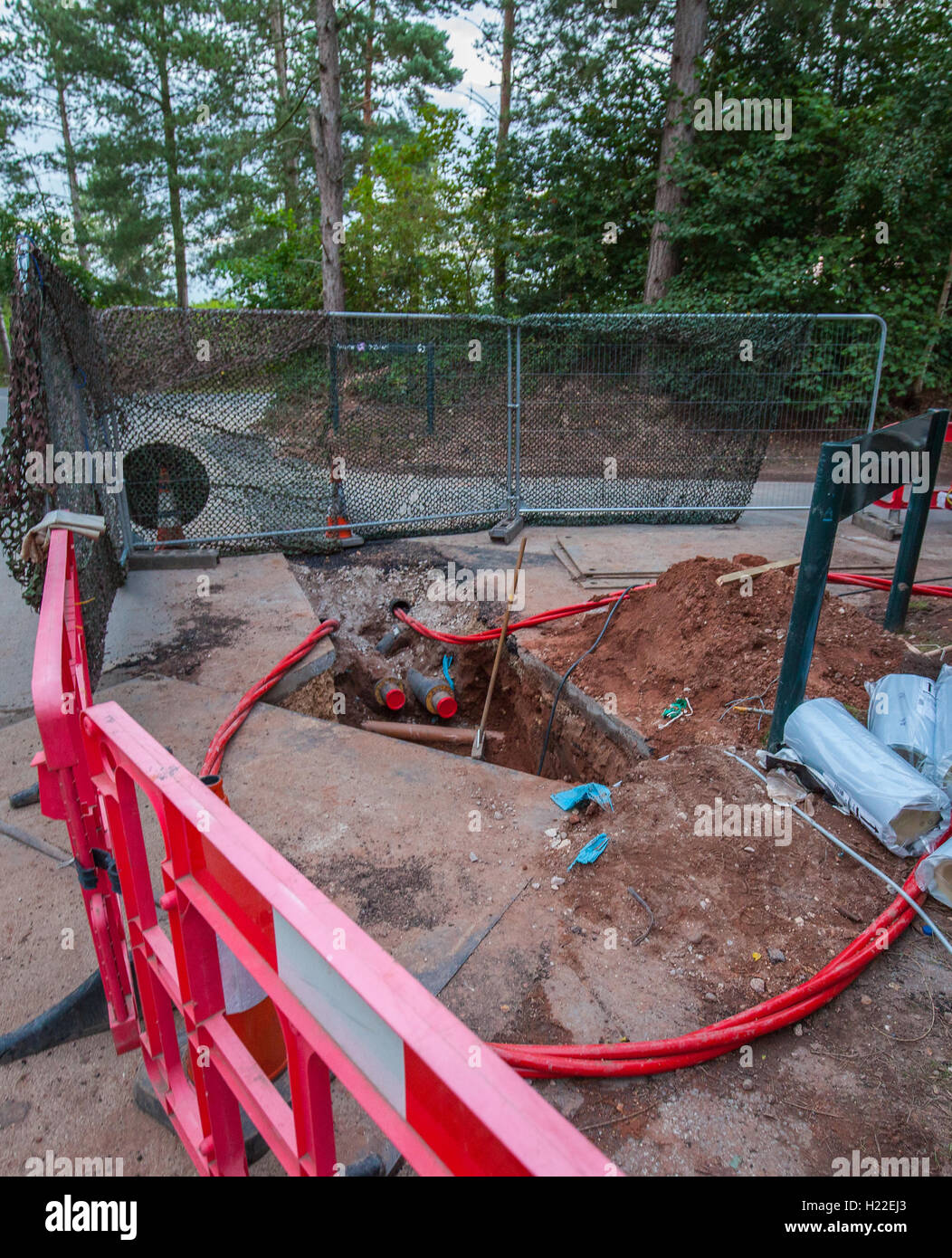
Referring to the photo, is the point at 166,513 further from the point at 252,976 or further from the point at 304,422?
the point at 252,976

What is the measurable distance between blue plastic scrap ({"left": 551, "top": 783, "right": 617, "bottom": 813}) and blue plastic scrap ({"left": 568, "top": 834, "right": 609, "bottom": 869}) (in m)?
0.28

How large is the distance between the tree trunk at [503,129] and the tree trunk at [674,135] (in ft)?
11.3

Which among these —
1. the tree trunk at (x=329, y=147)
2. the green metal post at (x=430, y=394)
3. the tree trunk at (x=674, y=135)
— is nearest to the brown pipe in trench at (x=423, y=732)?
the green metal post at (x=430, y=394)

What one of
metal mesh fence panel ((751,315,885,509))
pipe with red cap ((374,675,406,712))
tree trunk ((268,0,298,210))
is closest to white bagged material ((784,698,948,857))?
pipe with red cap ((374,675,406,712))

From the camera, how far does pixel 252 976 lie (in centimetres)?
114

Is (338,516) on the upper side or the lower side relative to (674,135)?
lower

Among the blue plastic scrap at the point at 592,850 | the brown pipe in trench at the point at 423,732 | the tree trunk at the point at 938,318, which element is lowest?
the brown pipe in trench at the point at 423,732

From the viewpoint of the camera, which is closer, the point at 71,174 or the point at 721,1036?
the point at 721,1036

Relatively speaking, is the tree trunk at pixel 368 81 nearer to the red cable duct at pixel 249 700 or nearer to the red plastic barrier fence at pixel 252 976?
the red cable duct at pixel 249 700

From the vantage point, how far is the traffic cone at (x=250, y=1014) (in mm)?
1571

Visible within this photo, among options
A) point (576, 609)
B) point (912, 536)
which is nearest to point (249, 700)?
point (576, 609)

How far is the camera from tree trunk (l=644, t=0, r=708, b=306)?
1145cm

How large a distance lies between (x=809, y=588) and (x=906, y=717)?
687mm

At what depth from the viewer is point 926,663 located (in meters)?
3.66
